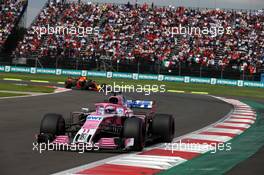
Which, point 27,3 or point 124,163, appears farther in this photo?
point 27,3

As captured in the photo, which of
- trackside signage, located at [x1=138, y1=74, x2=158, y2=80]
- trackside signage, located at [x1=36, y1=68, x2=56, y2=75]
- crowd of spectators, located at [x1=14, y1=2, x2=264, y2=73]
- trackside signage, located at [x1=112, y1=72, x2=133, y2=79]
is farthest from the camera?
trackside signage, located at [x1=36, y1=68, x2=56, y2=75]

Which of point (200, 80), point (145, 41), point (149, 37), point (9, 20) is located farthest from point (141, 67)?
point (9, 20)

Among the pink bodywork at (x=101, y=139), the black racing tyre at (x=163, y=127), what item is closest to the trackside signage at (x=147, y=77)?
the black racing tyre at (x=163, y=127)

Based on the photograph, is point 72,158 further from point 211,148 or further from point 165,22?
point 165,22

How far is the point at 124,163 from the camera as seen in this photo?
8531 millimetres

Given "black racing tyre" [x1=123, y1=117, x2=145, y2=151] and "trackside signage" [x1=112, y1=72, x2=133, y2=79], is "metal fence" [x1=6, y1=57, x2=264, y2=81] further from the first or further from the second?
"black racing tyre" [x1=123, y1=117, x2=145, y2=151]

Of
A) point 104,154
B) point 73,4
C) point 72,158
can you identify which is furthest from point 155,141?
point 73,4

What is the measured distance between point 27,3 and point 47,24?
14.5 feet

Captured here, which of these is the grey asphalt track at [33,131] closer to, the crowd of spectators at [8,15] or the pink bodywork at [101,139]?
the pink bodywork at [101,139]

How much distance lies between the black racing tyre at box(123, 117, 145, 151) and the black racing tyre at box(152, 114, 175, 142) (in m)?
1.43

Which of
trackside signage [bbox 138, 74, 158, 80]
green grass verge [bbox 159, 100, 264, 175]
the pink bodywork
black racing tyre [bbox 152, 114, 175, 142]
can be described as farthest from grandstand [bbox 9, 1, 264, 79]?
the pink bodywork

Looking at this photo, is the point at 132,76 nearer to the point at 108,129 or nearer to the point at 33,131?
the point at 33,131

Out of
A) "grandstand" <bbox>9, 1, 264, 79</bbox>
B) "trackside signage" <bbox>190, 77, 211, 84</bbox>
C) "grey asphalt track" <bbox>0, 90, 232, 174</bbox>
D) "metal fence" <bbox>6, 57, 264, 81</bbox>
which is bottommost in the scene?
"grey asphalt track" <bbox>0, 90, 232, 174</bbox>

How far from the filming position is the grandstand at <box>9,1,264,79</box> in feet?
160
